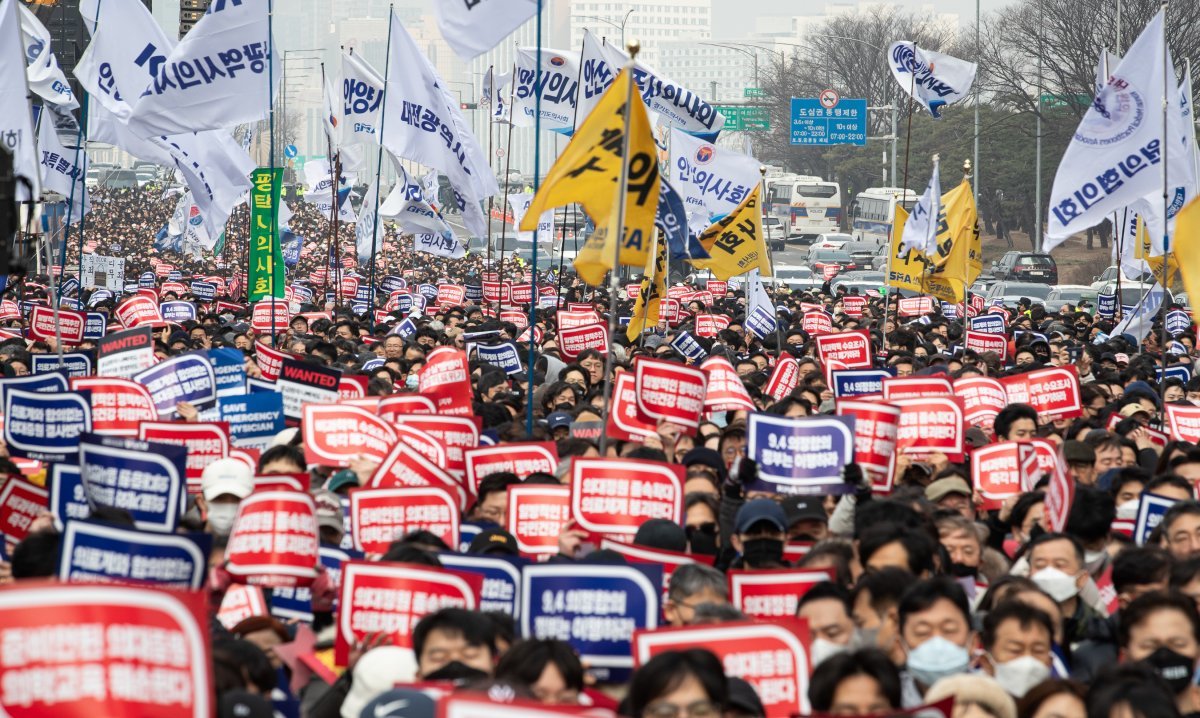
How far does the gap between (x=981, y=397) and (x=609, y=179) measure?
429 centimetres

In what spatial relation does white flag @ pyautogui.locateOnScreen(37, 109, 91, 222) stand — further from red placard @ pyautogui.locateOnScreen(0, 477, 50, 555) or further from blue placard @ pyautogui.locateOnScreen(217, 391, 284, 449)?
red placard @ pyautogui.locateOnScreen(0, 477, 50, 555)

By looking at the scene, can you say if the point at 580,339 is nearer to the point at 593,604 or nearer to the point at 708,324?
the point at 708,324

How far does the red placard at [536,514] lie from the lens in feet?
28.3

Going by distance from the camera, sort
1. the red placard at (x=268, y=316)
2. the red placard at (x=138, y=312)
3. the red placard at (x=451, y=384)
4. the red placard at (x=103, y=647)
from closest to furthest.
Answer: the red placard at (x=103, y=647) < the red placard at (x=451, y=384) < the red placard at (x=138, y=312) < the red placard at (x=268, y=316)

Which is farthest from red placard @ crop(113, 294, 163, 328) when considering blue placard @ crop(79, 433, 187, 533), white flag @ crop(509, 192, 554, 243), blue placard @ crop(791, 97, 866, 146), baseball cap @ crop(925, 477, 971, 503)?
blue placard @ crop(791, 97, 866, 146)

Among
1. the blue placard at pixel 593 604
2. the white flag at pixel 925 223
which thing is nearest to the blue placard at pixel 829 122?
the white flag at pixel 925 223

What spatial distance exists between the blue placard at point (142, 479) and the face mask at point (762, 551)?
8.11ft

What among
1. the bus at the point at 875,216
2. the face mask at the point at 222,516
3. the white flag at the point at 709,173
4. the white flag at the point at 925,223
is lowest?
the face mask at the point at 222,516

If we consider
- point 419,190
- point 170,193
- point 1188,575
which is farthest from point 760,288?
point 170,193

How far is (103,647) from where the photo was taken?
4.59 m

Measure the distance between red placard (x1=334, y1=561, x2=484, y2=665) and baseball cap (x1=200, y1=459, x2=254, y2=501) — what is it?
1979 mm

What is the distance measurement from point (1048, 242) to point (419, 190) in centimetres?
1318

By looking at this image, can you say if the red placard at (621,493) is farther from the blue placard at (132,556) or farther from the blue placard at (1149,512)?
the blue placard at (132,556)

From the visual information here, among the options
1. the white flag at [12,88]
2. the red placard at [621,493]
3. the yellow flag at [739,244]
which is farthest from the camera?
the yellow flag at [739,244]
